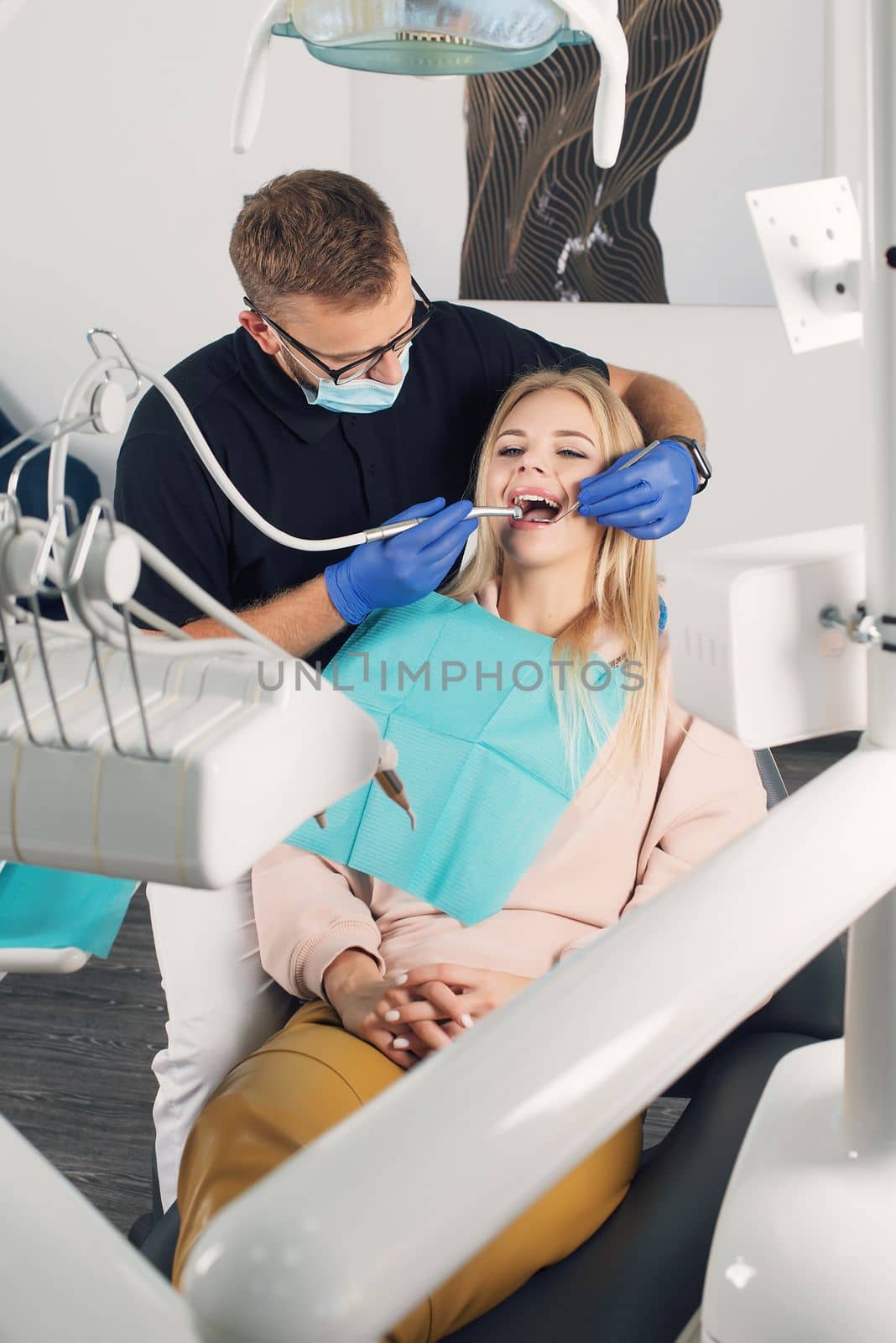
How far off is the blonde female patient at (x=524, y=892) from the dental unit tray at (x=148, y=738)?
0.42 m

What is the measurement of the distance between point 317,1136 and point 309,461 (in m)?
0.97

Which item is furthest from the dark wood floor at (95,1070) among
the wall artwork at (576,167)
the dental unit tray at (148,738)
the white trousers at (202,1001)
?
the wall artwork at (576,167)

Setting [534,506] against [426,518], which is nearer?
[426,518]

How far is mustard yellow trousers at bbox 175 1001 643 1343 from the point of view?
2.93 ft

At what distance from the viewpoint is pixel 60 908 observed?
59.3 inches

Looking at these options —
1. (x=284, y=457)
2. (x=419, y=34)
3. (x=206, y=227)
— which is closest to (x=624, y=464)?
(x=284, y=457)

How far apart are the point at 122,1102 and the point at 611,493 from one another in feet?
4.17

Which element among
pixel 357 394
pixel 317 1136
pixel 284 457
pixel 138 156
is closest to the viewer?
pixel 317 1136

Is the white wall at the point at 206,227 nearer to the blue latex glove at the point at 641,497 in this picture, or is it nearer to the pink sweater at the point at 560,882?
the blue latex glove at the point at 641,497

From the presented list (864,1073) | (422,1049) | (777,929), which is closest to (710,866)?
(777,929)

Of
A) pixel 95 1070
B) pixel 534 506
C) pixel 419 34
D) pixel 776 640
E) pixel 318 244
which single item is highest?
pixel 419 34

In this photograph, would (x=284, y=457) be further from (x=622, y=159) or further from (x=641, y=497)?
(x=622, y=159)

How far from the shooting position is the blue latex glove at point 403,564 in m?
1.45

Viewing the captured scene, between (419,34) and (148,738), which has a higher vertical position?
(419,34)
